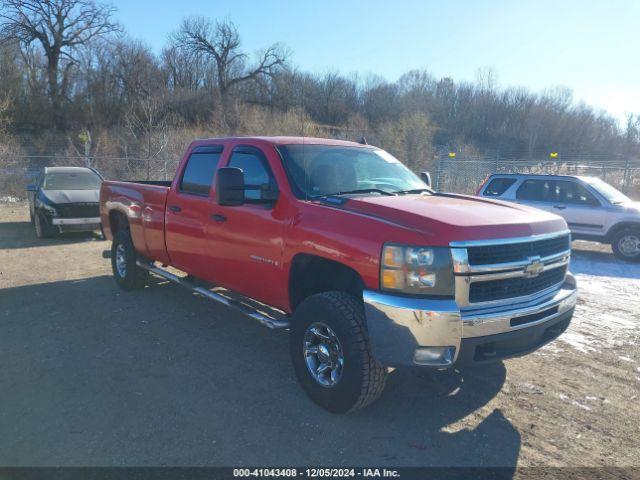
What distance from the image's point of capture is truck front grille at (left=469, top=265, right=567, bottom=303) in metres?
3.11

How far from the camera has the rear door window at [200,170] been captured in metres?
4.99

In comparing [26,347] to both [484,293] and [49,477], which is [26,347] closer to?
[49,477]

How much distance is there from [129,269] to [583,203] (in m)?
9.21

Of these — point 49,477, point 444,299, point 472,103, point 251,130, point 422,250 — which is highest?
point 472,103

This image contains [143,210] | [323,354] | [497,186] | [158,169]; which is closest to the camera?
[323,354]

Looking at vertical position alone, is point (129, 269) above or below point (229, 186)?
below

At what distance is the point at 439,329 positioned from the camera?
9.61ft

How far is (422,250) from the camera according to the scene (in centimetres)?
301

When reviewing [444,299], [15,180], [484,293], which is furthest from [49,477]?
[15,180]

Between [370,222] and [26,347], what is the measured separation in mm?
3768

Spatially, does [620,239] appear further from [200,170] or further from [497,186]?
[200,170]

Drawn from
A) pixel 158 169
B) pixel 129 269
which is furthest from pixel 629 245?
A: pixel 158 169

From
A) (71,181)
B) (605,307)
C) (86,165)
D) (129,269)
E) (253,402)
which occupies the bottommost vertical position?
(253,402)

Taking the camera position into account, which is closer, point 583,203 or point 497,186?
point 583,203
